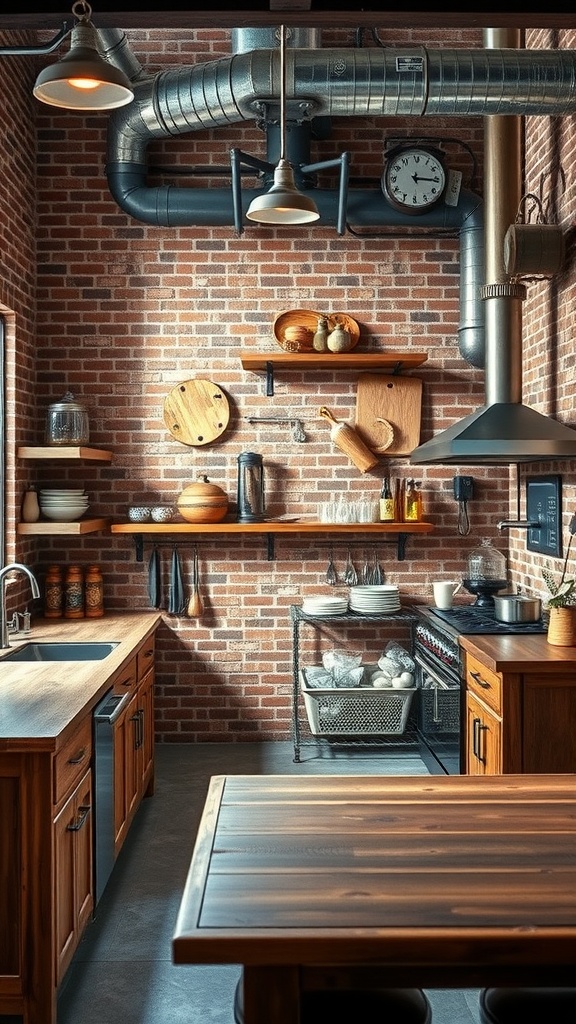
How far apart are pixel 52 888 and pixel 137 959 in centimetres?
71

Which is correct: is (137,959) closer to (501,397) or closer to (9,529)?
(9,529)

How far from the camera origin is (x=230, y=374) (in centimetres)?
552

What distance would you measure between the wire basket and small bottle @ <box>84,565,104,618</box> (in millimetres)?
1177

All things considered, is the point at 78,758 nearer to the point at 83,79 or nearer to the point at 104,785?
the point at 104,785

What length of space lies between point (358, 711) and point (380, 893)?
358cm

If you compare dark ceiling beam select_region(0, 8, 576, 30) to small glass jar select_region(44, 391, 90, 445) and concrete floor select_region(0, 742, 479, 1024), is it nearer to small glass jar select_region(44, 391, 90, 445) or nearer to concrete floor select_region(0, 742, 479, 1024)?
concrete floor select_region(0, 742, 479, 1024)

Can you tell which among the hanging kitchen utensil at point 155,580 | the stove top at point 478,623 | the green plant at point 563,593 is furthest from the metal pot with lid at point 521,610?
the hanging kitchen utensil at point 155,580

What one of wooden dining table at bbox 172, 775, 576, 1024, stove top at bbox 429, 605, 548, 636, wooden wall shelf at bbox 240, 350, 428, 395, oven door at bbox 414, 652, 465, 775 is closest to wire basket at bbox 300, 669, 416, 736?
oven door at bbox 414, 652, 465, 775

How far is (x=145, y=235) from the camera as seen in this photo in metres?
5.47

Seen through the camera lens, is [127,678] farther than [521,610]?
No

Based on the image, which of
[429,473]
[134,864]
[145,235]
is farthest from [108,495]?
[134,864]

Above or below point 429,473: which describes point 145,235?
above

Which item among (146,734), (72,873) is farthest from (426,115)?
(72,873)

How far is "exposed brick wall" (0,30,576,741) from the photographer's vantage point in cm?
546
